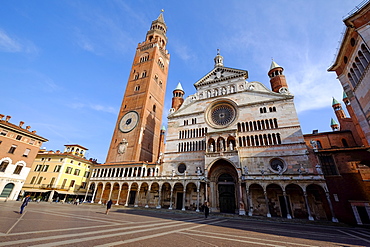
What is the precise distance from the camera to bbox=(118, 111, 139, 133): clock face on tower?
36.2 m

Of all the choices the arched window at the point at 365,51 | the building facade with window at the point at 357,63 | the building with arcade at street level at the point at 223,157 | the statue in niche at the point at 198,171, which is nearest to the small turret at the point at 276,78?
the building with arcade at street level at the point at 223,157

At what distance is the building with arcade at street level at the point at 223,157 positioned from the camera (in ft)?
65.7

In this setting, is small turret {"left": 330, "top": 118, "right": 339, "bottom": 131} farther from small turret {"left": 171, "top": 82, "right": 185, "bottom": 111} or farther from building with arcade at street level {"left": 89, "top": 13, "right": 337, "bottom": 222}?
small turret {"left": 171, "top": 82, "right": 185, "bottom": 111}

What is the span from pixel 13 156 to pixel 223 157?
31.2 m

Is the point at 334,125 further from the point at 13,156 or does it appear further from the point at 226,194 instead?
the point at 13,156

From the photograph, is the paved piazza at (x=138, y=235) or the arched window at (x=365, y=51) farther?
the arched window at (x=365, y=51)

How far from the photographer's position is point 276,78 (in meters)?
28.4

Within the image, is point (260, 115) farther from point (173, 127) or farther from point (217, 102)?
point (173, 127)

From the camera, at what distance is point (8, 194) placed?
82.2ft

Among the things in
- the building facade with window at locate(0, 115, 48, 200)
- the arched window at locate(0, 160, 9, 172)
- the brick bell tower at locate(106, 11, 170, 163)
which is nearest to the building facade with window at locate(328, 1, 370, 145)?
the brick bell tower at locate(106, 11, 170, 163)

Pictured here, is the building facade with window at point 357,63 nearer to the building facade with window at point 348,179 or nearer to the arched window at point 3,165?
the building facade with window at point 348,179

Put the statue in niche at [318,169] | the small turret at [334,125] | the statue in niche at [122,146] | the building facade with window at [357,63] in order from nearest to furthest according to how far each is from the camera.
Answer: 1. the building facade with window at [357,63]
2. the statue in niche at [318,169]
3. the statue in niche at [122,146]
4. the small turret at [334,125]

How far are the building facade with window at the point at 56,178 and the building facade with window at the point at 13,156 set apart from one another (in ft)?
18.8

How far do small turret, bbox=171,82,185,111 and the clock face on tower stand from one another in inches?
349
